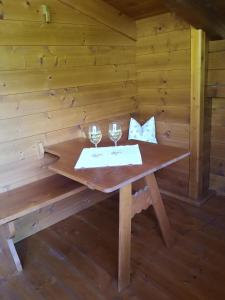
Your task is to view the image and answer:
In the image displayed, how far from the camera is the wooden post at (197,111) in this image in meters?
2.11

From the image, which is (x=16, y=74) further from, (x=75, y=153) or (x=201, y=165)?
(x=201, y=165)

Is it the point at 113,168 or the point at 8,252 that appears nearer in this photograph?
the point at 113,168

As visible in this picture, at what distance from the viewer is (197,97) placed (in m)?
2.22

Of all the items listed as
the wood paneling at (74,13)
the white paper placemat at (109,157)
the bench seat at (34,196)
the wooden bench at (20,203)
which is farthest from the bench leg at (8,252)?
the wood paneling at (74,13)

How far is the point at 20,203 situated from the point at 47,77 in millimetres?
971

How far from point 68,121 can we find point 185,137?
108 cm

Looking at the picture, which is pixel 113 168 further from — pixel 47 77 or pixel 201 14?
pixel 201 14

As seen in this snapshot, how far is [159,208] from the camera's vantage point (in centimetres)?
186

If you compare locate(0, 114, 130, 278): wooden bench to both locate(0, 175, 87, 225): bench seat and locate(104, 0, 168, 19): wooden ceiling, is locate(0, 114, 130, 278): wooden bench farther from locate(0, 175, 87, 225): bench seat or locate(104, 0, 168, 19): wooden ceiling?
locate(104, 0, 168, 19): wooden ceiling

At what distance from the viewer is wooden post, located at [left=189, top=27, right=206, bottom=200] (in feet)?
6.91

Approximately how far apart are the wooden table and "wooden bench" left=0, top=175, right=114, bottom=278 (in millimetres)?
266

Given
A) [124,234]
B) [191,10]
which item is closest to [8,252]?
[124,234]

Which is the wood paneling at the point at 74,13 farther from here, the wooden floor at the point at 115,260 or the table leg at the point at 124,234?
the wooden floor at the point at 115,260

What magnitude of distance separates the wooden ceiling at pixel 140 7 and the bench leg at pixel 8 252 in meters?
1.98
